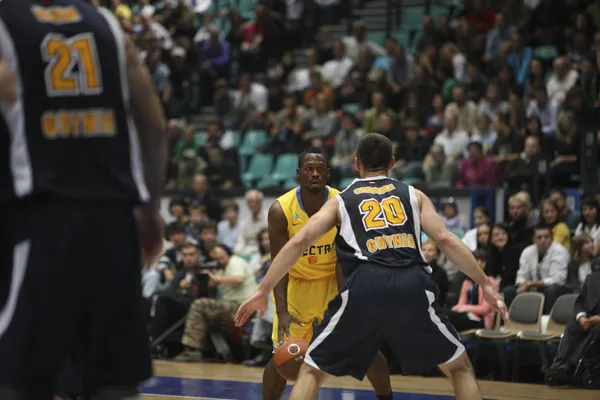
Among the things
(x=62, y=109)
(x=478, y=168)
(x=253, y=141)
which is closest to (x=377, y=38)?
(x=253, y=141)

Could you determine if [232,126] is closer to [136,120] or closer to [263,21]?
[263,21]

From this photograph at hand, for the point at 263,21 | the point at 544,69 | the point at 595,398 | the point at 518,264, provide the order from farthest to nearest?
the point at 263,21 < the point at 544,69 < the point at 518,264 < the point at 595,398

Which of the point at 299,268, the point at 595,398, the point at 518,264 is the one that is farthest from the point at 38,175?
the point at 518,264

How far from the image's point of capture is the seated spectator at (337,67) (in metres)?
17.8

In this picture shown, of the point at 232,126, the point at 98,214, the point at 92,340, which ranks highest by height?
the point at 98,214

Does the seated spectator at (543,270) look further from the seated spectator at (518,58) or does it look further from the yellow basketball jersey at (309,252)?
the seated spectator at (518,58)

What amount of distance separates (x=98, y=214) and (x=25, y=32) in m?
0.63

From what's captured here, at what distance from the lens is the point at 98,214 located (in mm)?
3266

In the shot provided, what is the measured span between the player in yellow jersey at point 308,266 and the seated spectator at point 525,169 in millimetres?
6777

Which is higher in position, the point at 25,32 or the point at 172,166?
the point at 25,32

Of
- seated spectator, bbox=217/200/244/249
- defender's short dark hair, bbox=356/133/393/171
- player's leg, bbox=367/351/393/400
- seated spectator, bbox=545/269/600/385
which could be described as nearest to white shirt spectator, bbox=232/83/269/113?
seated spectator, bbox=217/200/244/249

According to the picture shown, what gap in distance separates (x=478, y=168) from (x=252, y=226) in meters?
3.16

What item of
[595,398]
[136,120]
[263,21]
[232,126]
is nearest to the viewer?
[136,120]

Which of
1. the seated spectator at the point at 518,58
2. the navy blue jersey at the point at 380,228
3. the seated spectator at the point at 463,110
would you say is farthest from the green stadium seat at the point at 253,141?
the navy blue jersey at the point at 380,228
